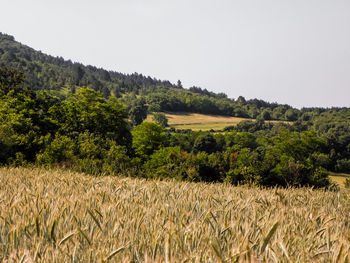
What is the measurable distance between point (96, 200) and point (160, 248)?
204cm

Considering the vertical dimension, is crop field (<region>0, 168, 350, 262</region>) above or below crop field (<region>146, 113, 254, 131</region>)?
above

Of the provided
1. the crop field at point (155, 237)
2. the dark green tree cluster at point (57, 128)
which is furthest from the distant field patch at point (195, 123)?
the crop field at point (155, 237)

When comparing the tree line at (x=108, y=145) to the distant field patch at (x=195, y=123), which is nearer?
the tree line at (x=108, y=145)

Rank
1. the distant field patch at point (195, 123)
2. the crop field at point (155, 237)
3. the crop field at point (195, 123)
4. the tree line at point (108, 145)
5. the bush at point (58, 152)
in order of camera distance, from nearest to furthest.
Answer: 1. the crop field at point (155, 237)
2. the bush at point (58, 152)
3. the tree line at point (108, 145)
4. the distant field patch at point (195, 123)
5. the crop field at point (195, 123)

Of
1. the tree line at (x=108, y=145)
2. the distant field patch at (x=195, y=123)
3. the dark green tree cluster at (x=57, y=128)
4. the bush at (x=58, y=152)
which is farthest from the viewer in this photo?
the distant field patch at (x=195, y=123)

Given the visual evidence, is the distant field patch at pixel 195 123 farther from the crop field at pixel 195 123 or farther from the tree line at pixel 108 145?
the tree line at pixel 108 145

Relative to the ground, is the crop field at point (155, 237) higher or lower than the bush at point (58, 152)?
higher

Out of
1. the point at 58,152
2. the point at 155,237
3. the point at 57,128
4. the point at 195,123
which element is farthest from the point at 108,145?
the point at 195,123

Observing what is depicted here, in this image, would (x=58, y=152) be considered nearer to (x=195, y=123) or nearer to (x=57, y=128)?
(x=57, y=128)

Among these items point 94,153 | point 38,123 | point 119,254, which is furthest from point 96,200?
point 38,123

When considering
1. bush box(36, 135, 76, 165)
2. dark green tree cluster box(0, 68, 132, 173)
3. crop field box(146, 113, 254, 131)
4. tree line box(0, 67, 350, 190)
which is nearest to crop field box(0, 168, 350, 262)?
tree line box(0, 67, 350, 190)

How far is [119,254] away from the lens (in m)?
2.35

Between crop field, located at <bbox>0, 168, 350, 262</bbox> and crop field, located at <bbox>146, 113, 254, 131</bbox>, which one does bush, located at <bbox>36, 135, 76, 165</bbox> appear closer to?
crop field, located at <bbox>0, 168, 350, 262</bbox>

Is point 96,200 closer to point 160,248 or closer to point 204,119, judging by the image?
point 160,248
